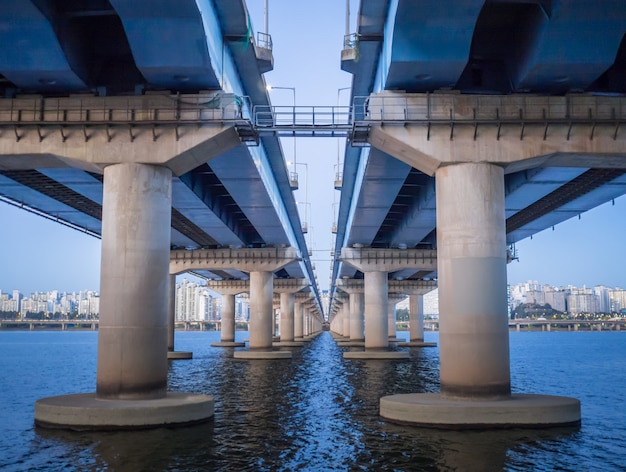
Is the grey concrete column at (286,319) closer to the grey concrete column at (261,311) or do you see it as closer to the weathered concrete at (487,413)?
the grey concrete column at (261,311)

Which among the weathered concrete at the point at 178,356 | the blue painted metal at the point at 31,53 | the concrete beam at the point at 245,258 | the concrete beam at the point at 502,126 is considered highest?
the blue painted metal at the point at 31,53

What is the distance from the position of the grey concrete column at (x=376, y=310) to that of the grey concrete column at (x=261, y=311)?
9194mm

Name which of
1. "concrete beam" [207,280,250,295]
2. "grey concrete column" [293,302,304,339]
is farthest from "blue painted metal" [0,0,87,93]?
"grey concrete column" [293,302,304,339]

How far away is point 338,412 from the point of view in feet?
83.8

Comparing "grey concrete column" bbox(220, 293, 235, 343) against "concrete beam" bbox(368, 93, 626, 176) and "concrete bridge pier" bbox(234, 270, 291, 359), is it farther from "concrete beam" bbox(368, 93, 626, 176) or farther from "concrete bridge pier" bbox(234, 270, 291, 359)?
"concrete beam" bbox(368, 93, 626, 176)

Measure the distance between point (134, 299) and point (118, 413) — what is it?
13.3 feet

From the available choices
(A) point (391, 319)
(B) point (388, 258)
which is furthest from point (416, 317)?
(B) point (388, 258)

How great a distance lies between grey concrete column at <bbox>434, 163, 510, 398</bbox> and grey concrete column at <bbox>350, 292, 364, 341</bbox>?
75744 millimetres

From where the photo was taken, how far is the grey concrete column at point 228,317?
109250 millimetres

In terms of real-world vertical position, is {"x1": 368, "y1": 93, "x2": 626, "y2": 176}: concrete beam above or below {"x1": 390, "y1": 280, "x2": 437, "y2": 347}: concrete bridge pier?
above

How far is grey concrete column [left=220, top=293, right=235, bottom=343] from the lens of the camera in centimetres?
10925

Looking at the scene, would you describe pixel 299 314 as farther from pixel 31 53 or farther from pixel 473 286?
pixel 31 53

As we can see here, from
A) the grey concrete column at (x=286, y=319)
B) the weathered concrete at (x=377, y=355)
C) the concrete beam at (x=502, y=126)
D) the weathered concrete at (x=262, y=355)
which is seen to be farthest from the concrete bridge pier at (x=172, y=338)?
the concrete beam at (x=502, y=126)

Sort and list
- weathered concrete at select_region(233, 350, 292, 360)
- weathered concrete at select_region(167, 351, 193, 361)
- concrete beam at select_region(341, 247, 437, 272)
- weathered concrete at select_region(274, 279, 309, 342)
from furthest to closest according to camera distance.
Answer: weathered concrete at select_region(274, 279, 309, 342), weathered concrete at select_region(167, 351, 193, 361), concrete beam at select_region(341, 247, 437, 272), weathered concrete at select_region(233, 350, 292, 360)
